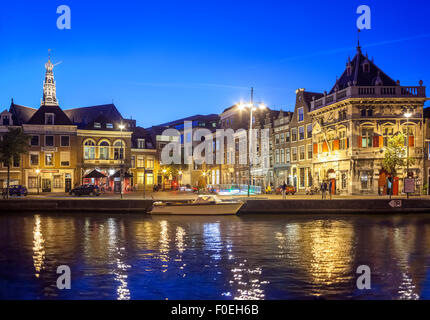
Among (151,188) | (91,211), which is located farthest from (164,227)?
(151,188)

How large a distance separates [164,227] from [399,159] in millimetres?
30488

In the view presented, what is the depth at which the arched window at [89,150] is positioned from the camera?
250ft

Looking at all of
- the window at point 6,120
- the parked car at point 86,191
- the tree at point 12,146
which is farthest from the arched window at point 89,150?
the parked car at point 86,191

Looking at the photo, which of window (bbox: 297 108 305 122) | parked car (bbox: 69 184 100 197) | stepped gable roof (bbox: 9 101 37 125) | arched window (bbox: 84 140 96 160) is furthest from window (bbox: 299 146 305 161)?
stepped gable roof (bbox: 9 101 37 125)

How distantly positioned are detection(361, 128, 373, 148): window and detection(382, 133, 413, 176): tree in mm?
3167

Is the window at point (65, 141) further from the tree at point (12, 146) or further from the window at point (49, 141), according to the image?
the tree at point (12, 146)

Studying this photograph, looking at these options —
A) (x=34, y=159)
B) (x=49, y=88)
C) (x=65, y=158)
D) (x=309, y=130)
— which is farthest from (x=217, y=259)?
(x=49, y=88)

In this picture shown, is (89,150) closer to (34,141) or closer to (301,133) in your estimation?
(34,141)

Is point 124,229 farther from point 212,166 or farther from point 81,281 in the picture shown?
point 212,166

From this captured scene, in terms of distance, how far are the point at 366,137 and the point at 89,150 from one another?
47.8 metres

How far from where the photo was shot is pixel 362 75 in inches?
2190

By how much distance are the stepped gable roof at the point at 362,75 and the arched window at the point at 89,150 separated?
4360cm
